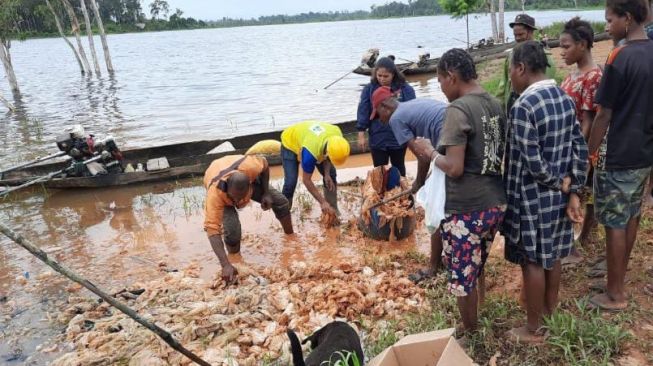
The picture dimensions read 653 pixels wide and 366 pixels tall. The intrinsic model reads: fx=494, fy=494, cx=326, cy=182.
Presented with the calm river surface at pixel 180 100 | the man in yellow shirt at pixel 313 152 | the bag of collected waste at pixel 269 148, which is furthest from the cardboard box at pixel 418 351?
the calm river surface at pixel 180 100

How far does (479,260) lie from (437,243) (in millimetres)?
1284

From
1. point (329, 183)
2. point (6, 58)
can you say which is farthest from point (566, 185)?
point (6, 58)

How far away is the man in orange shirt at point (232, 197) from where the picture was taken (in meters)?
4.29

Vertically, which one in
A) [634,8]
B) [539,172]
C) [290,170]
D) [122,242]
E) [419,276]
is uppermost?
[634,8]

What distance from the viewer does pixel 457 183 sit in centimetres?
269

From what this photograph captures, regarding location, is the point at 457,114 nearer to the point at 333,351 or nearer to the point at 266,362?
the point at 333,351

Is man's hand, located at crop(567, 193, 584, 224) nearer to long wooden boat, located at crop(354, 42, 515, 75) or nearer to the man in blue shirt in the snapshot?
the man in blue shirt

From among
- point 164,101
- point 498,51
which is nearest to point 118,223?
point 164,101

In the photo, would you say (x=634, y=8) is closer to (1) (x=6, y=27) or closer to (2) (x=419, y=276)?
(2) (x=419, y=276)

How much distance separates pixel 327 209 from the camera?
5719 mm

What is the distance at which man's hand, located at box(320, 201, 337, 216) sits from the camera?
566 centimetres

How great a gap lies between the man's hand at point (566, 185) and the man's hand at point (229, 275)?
2770 mm

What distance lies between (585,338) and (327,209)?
3324mm

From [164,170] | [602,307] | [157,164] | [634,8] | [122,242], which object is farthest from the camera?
[157,164]
